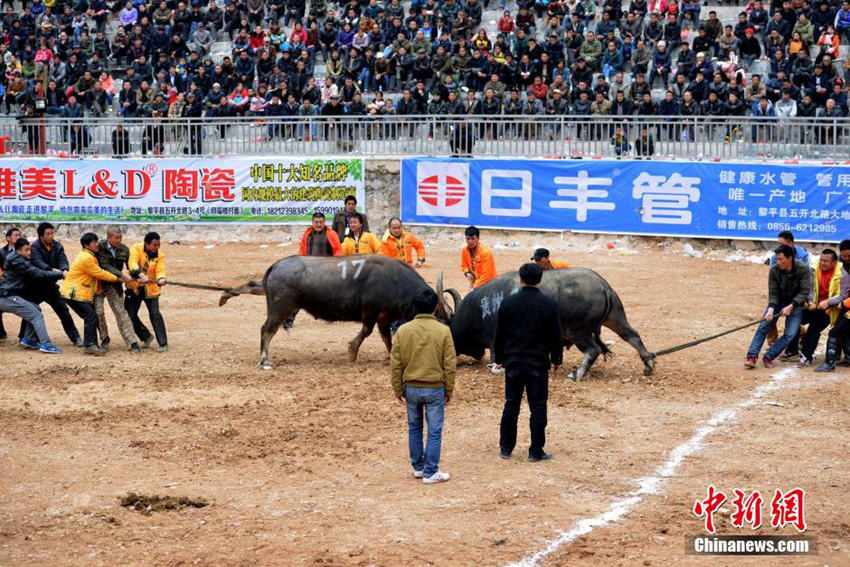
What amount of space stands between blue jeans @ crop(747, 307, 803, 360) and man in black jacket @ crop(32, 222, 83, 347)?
8841mm

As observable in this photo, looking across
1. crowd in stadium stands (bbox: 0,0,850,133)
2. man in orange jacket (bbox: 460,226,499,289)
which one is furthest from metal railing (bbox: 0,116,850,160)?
man in orange jacket (bbox: 460,226,499,289)

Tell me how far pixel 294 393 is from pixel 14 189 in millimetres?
16363

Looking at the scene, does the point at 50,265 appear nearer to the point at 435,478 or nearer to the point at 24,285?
the point at 24,285

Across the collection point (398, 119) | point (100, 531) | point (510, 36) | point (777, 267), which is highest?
point (510, 36)

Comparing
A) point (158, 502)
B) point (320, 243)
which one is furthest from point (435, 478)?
point (320, 243)

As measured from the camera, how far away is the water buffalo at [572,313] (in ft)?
43.7

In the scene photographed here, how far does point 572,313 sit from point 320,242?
14.6 ft

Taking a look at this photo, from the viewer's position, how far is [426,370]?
369 inches

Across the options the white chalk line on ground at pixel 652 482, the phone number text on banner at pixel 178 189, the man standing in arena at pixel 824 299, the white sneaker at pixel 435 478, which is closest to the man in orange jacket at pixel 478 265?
the white chalk line on ground at pixel 652 482

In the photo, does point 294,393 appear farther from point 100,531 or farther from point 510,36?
point 510,36

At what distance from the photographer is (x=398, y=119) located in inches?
991

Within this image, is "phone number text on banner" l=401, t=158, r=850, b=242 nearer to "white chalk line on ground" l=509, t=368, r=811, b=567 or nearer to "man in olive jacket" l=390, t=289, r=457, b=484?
"white chalk line on ground" l=509, t=368, r=811, b=567

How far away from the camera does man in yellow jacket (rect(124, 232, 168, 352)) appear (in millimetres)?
15133

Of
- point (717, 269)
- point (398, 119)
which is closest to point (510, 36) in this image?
point (398, 119)
